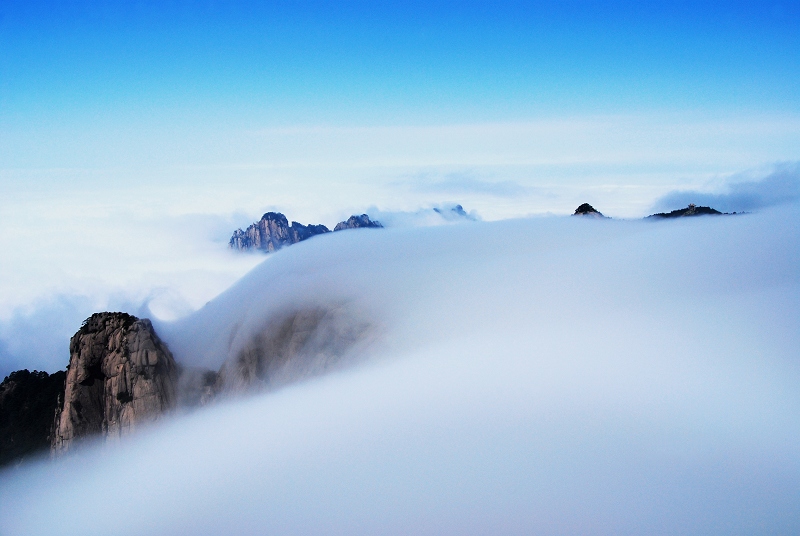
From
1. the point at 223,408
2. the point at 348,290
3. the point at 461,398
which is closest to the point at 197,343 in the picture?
the point at 223,408

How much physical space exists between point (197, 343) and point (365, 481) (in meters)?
34.0

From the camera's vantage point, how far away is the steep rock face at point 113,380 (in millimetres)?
39344

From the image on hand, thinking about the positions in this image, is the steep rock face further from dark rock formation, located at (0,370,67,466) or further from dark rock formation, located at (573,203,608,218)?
dark rock formation, located at (573,203,608,218)

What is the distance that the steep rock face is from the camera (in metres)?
39.3

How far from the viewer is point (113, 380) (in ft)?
137

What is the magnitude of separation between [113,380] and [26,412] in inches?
1605

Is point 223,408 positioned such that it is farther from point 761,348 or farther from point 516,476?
point 761,348

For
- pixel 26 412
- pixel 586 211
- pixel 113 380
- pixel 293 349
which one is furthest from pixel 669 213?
pixel 26 412

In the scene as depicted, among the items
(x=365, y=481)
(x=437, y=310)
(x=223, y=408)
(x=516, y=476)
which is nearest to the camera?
(x=516, y=476)

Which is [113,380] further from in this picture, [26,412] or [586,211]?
[586,211]

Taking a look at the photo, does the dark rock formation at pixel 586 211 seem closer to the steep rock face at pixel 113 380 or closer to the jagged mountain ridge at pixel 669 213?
the jagged mountain ridge at pixel 669 213

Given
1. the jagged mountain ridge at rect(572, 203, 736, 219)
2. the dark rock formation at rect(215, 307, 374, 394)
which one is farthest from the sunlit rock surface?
the jagged mountain ridge at rect(572, 203, 736, 219)

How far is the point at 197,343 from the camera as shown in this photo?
4359 centimetres

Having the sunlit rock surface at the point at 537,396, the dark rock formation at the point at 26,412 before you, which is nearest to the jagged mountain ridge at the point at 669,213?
the sunlit rock surface at the point at 537,396
